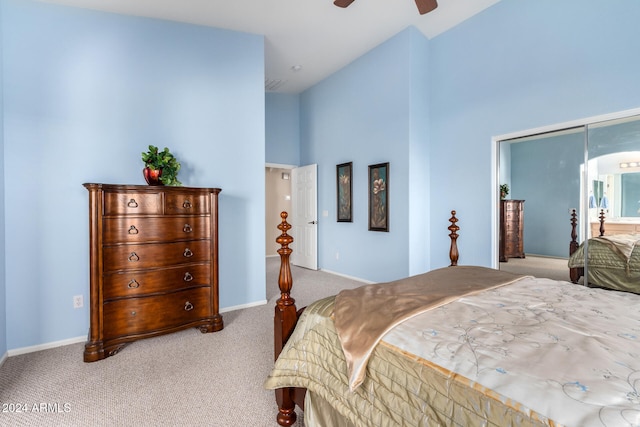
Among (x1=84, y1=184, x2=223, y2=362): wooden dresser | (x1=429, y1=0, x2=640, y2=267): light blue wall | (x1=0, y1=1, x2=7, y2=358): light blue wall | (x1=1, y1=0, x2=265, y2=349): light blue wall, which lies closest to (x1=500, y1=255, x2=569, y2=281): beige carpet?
(x1=429, y1=0, x2=640, y2=267): light blue wall

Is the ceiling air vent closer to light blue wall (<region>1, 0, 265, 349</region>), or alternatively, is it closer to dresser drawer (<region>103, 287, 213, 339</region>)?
light blue wall (<region>1, 0, 265, 349</region>)

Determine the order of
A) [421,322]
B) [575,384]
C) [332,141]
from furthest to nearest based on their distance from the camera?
1. [332,141]
2. [421,322]
3. [575,384]

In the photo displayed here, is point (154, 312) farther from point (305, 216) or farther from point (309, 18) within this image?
point (305, 216)

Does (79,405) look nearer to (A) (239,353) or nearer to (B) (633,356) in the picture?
(A) (239,353)

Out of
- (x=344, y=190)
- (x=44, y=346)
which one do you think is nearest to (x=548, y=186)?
(x=344, y=190)

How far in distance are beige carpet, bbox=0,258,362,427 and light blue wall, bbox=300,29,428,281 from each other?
225 centimetres

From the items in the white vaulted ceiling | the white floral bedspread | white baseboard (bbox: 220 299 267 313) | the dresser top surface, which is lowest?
white baseboard (bbox: 220 299 267 313)

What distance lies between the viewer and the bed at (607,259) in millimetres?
2875

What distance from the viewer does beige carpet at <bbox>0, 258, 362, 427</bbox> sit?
1845 millimetres

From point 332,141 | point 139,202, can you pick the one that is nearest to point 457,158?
point 332,141

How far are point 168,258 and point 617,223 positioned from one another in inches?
168

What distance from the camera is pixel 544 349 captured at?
1.04 m

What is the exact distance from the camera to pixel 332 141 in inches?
220

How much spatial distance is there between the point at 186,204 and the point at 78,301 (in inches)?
55.4
